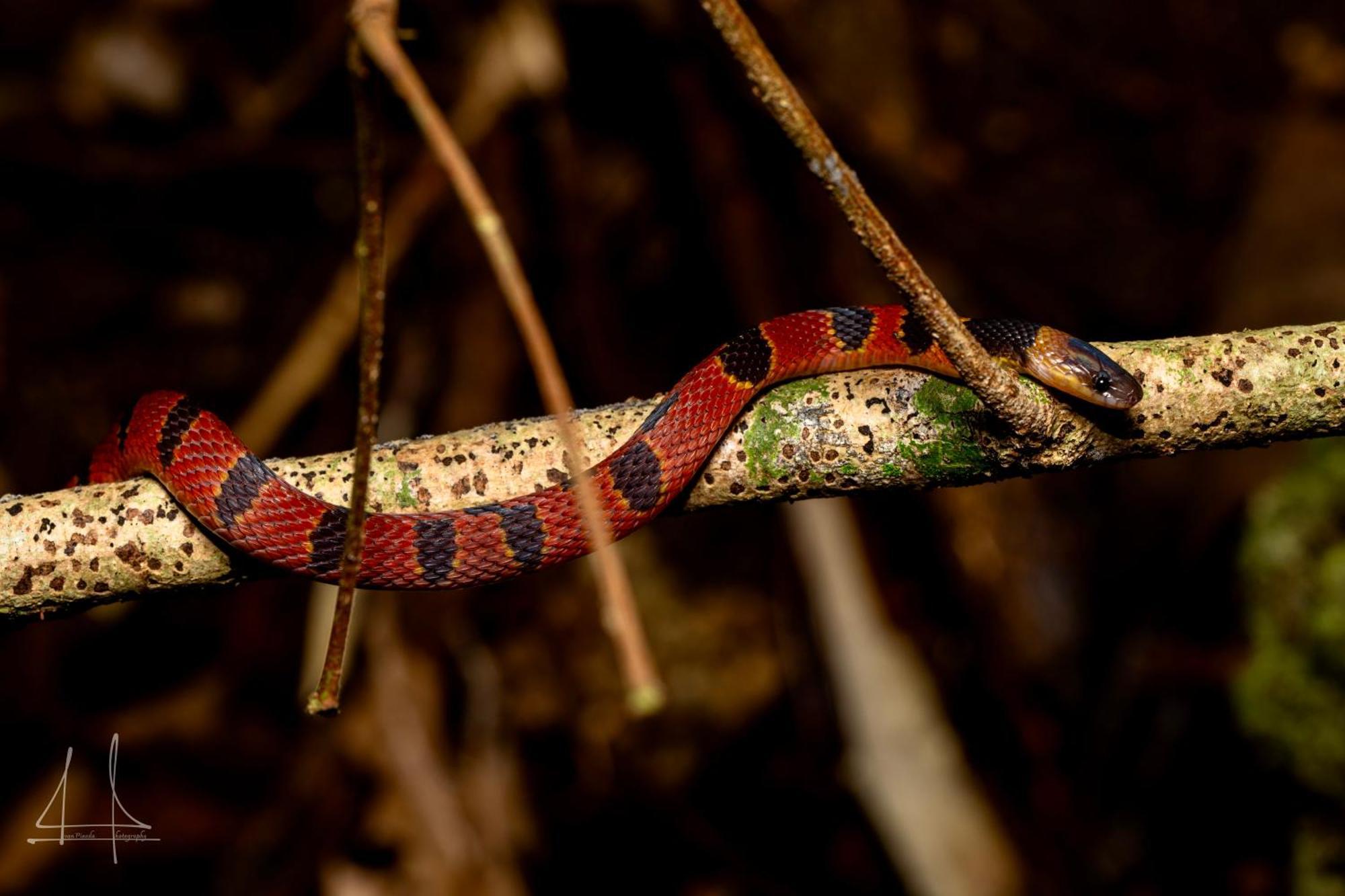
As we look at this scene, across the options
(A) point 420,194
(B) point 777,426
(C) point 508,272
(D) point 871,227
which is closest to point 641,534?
(A) point 420,194

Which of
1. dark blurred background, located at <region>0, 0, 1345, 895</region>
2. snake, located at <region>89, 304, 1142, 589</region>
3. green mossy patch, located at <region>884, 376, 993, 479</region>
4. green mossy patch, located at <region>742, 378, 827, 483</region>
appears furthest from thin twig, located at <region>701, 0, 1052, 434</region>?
dark blurred background, located at <region>0, 0, 1345, 895</region>

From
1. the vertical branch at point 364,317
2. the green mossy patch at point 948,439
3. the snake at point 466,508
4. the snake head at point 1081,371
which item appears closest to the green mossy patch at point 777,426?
the snake at point 466,508

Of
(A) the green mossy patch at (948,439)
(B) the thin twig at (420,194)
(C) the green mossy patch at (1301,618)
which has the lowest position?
(C) the green mossy patch at (1301,618)

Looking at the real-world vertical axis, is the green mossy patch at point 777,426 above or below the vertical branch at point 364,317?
above

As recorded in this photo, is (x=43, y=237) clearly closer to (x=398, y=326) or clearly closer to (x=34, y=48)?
(x=34, y=48)

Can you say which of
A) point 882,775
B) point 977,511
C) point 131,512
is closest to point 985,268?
point 977,511

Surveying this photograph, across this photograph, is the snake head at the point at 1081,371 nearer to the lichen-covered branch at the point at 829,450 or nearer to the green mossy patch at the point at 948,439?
the lichen-covered branch at the point at 829,450
